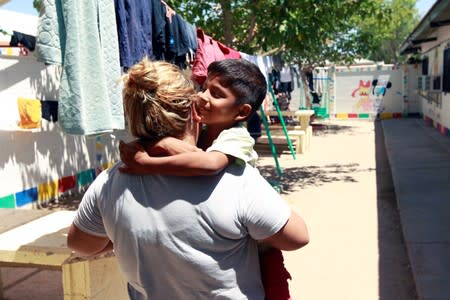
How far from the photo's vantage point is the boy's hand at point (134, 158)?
1.32 metres

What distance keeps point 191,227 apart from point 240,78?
1.55ft

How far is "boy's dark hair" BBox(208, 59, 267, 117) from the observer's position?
1451 millimetres

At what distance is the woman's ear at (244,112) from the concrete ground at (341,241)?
2.62 meters

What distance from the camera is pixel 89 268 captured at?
2.21 meters

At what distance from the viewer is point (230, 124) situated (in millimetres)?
1495

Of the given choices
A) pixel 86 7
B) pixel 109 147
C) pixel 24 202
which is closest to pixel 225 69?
pixel 86 7

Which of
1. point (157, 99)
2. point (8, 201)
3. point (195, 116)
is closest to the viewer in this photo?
point (157, 99)

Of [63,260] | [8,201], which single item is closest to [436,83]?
[8,201]

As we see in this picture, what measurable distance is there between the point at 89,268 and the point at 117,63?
138cm

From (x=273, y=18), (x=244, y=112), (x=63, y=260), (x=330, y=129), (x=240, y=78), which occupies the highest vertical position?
(x=273, y=18)

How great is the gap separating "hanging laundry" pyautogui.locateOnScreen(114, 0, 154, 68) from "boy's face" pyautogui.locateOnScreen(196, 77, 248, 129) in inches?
74.1

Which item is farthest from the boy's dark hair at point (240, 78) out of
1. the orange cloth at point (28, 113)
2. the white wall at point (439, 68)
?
the white wall at point (439, 68)

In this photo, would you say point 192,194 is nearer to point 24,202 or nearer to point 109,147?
point 24,202

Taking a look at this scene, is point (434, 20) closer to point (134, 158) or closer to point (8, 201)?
point (8, 201)
